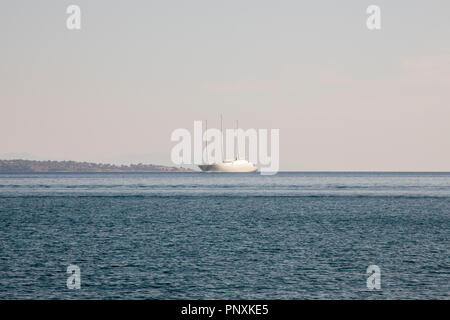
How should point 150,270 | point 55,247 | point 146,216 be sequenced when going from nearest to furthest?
point 150,270
point 55,247
point 146,216

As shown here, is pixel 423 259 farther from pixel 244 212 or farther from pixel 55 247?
pixel 244 212

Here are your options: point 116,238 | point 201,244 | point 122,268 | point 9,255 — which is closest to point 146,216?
point 116,238

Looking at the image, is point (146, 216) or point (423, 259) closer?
point (423, 259)

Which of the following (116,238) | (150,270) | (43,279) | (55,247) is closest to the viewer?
(43,279)

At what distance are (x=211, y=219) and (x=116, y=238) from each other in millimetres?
22016

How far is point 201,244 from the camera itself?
49.4 metres

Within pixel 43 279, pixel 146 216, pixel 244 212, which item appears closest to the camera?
pixel 43 279

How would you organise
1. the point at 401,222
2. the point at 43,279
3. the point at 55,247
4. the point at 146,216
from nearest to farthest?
the point at 43,279 → the point at 55,247 → the point at 401,222 → the point at 146,216

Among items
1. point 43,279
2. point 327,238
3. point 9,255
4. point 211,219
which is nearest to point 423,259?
point 327,238

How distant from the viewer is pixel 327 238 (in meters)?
54.0

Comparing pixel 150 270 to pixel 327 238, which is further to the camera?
pixel 327 238

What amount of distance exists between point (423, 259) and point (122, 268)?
2070 centimetres

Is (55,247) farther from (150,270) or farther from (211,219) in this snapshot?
(211,219)

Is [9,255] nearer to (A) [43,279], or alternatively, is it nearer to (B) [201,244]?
(A) [43,279]
